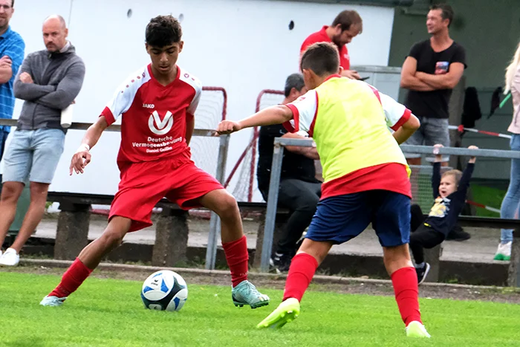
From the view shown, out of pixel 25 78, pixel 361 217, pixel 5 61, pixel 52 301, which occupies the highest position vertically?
pixel 5 61

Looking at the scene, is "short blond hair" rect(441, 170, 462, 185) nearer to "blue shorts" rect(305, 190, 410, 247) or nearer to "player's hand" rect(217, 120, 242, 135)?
"blue shorts" rect(305, 190, 410, 247)

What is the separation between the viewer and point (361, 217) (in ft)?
21.1

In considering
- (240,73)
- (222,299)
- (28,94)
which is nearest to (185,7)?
(240,73)

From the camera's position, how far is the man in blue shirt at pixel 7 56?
1036 centimetres

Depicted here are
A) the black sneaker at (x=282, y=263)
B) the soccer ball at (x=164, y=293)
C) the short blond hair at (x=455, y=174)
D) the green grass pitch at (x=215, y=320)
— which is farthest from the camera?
the black sneaker at (x=282, y=263)

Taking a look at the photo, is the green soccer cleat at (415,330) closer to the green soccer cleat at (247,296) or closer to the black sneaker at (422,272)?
the green soccer cleat at (247,296)

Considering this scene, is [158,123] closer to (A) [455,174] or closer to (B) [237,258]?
(B) [237,258]

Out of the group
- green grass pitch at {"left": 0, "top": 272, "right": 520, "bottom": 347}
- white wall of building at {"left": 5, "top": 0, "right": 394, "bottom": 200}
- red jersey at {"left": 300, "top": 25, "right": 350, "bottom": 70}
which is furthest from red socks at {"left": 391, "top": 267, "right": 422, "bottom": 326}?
white wall of building at {"left": 5, "top": 0, "right": 394, "bottom": 200}

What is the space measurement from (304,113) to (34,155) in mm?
4444

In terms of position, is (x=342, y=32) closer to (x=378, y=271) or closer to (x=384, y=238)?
(x=378, y=271)

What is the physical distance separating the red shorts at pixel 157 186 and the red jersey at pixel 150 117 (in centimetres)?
8

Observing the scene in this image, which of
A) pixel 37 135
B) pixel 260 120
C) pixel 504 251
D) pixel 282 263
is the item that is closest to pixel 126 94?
pixel 260 120

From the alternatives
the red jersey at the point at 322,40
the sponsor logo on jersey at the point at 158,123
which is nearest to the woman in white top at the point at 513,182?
the red jersey at the point at 322,40

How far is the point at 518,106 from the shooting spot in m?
10.9
